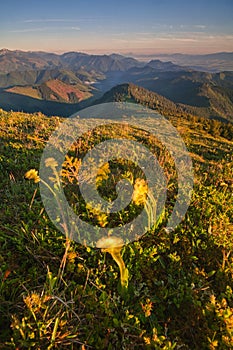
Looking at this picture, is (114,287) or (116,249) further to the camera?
(114,287)

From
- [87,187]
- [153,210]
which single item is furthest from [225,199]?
[87,187]

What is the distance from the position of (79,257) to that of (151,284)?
1065mm

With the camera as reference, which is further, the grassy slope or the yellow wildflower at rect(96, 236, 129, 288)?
the yellow wildflower at rect(96, 236, 129, 288)

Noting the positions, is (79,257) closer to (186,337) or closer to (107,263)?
(107,263)

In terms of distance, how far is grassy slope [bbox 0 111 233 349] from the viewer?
2625 millimetres

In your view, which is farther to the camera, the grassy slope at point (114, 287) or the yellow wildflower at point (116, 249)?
the yellow wildflower at point (116, 249)

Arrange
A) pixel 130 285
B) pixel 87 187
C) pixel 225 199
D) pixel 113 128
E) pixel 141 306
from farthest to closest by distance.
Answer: pixel 113 128 → pixel 225 199 → pixel 87 187 → pixel 130 285 → pixel 141 306

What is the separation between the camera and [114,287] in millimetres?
3396

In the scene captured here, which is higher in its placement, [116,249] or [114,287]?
[116,249]

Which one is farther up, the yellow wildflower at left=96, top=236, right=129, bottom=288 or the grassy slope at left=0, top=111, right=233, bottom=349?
the yellow wildflower at left=96, top=236, right=129, bottom=288

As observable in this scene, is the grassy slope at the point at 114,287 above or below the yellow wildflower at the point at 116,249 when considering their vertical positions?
below

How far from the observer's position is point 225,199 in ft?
19.0

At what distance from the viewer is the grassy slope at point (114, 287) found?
2625mm

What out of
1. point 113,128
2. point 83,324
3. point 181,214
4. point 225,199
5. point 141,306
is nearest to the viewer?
point 83,324
